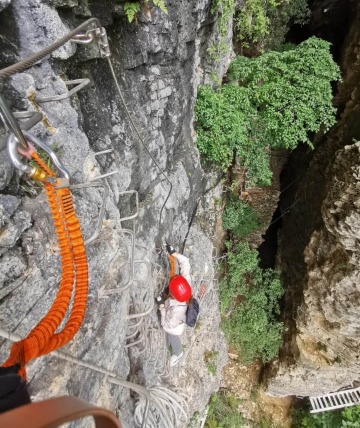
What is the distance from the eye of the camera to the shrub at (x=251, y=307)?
25.5 ft

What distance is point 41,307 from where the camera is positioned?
2.09m

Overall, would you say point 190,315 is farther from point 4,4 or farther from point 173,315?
point 4,4

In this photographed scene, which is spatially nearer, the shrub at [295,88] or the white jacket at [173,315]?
the white jacket at [173,315]

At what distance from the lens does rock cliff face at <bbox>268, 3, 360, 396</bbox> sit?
5.47m

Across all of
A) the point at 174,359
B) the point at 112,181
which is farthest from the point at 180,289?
the point at 112,181

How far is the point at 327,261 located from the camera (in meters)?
6.11

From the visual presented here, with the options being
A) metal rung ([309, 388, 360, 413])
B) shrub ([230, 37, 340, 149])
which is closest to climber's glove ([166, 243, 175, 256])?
shrub ([230, 37, 340, 149])

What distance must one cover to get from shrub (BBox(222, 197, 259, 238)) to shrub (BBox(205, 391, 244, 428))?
428 centimetres

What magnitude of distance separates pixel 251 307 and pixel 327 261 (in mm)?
2580

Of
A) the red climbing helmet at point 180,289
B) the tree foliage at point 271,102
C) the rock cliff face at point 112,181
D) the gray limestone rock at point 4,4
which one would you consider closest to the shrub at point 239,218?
the rock cliff face at point 112,181

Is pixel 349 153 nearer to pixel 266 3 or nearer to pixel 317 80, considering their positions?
pixel 317 80

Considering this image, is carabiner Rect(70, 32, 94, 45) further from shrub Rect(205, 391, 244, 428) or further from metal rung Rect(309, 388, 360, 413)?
metal rung Rect(309, 388, 360, 413)

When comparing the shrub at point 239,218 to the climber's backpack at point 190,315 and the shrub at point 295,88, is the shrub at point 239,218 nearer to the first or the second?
the shrub at point 295,88

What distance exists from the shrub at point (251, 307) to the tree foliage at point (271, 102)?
130 inches
